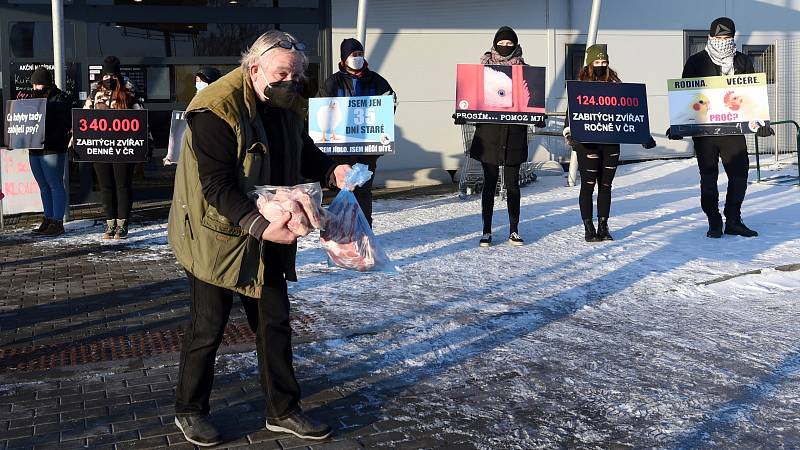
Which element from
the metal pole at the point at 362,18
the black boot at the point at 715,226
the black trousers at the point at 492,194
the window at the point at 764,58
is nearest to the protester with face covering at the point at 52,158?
the metal pole at the point at 362,18

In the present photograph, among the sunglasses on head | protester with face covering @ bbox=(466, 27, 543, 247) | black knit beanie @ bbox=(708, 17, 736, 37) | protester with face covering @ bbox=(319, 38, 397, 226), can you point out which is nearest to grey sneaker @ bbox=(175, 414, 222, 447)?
the sunglasses on head

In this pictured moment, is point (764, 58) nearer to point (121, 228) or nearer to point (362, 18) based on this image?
point (362, 18)

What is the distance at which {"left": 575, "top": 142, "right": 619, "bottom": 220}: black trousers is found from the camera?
9.35 m

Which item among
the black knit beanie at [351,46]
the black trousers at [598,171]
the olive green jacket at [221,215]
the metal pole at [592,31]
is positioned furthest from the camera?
the metal pole at [592,31]

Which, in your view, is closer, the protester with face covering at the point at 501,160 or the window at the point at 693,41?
the protester with face covering at the point at 501,160

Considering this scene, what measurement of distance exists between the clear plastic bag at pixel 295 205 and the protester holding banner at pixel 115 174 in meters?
6.68

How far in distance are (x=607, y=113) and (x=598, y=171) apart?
57 cm

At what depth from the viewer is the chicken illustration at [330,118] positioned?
30.7 ft

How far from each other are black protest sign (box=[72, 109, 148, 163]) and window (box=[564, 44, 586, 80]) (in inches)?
322

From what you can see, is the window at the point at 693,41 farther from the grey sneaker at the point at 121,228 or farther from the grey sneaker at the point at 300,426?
the grey sneaker at the point at 300,426

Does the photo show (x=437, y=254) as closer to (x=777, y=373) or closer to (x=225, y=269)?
(x=777, y=373)

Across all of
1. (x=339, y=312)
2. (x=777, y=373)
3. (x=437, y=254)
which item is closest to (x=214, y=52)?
(x=437, y=254)

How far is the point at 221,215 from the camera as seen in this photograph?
13.4 ft

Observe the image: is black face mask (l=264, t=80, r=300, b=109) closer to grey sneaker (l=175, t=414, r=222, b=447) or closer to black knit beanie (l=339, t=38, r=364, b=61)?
grey sneaker (l=175, t=414, r=222, b=447)
